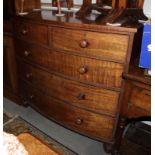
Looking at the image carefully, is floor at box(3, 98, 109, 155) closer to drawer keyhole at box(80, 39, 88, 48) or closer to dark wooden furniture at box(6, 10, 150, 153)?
dark wooden furniture at box(6, 10, 150, 153)

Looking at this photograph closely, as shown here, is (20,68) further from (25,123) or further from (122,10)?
(122,10)

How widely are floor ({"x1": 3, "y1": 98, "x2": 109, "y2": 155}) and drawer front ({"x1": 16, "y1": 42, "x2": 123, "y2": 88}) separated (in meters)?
0.66

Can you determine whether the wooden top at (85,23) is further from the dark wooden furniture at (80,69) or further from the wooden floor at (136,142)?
the wooden floor at (136,142)

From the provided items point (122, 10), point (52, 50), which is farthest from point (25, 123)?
point (122, 10)

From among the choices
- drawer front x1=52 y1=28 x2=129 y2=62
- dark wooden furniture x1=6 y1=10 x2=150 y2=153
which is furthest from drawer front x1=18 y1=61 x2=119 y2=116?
drawer front x1=52 y1=28 x2=129 y2=62

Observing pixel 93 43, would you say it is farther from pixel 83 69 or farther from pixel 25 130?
pixel 25 130

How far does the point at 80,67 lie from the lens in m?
1.33

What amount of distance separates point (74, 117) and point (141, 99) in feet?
1.89

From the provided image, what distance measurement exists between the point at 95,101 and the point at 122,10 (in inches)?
24.3

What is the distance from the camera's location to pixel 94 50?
4.01 feet

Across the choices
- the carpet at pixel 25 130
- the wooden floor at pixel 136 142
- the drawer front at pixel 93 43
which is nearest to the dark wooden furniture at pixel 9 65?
the carpet at pixel 25 130

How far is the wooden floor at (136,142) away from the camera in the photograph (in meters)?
1.38

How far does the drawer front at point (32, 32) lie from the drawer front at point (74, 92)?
26 cm

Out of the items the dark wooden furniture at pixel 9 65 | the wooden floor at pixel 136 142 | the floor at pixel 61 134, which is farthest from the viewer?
the dark wooden furniture at pixel 9 65
